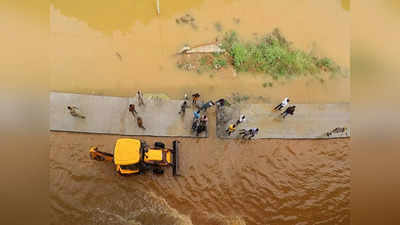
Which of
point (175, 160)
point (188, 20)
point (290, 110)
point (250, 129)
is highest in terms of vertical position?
point (188, 20)

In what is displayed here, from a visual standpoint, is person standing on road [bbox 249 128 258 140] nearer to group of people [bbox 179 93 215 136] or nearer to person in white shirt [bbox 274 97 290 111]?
person in white shirt [bbox 274 97 290 111]

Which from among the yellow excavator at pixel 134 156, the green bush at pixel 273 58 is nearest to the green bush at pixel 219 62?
the green bush at pixel 273 58

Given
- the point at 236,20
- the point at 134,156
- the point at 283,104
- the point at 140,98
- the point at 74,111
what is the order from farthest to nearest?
the point at 236,20
the point at 283,104
the point at 140,98
the point at 74,111
the point at 134,156

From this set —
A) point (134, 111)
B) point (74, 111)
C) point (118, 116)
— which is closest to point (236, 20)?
point (134, 111)

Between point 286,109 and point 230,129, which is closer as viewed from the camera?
point 230,129

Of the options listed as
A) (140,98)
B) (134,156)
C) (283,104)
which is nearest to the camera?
(134,156)

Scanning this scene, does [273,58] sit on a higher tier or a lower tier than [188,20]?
lower

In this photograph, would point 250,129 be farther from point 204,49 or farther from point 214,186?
point 204,49
